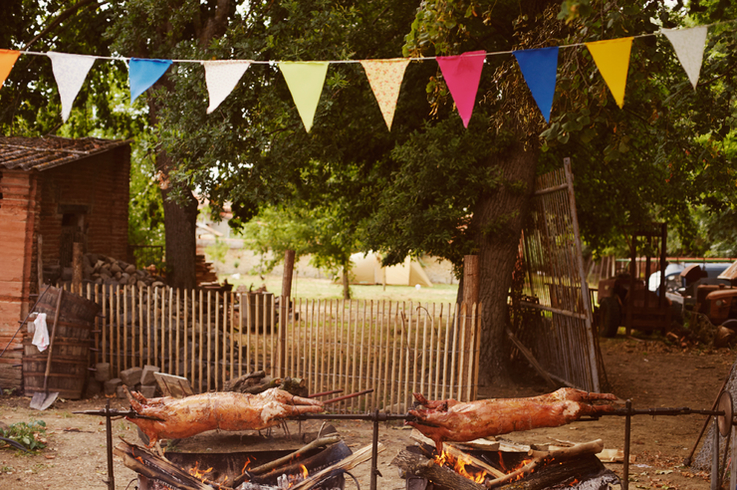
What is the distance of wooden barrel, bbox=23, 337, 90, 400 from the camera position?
303 inches

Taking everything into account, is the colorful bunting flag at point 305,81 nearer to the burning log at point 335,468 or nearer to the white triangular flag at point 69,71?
the white triangular flag at point 69,71

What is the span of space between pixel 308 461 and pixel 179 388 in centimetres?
192

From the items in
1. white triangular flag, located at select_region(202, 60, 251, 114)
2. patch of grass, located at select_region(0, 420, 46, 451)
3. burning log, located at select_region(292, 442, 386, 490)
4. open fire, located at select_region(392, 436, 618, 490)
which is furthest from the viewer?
patch of grass, located at select_region(0, 420, 46, 451)

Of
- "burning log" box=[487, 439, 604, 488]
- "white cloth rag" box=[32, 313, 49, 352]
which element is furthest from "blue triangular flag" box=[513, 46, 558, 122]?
"white cloth rag" box=[32, 313, 49, 352]

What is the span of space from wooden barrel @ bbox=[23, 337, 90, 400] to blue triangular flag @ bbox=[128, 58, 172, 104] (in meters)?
4.20

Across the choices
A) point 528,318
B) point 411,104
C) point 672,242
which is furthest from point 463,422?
point 672,242

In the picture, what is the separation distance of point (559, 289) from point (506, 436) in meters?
2.28

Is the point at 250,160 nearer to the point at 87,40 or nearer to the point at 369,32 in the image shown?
the point at 369,32

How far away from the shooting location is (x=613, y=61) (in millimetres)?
4504

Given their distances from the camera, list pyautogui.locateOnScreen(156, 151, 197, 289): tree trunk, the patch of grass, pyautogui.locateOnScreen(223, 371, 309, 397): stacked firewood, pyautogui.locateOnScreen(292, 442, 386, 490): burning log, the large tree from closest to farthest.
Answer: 1. pyautogui.locateOnScreen(292, 442, 386, 490): burning log
2. the patch of grass
3. pyautogui.locateOnScreen(223, 371, 309, 397): stacked firewood
4. the large tree
5. pyautogui.locateOnScreen(156, 151, 197, 289): tree trunk

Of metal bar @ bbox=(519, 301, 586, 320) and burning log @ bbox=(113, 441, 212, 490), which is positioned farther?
metal bar @ bbox=(519, 301, 586, 320)

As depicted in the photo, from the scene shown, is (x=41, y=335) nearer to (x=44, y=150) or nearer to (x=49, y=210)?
(x=49, y=210)

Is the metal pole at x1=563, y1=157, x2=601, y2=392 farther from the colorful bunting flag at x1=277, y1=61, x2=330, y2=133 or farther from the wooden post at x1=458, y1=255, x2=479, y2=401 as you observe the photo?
the colorful bunting flag at x1=277, y1=61, x2=330, y2=133

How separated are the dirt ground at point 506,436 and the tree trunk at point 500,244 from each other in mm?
576
